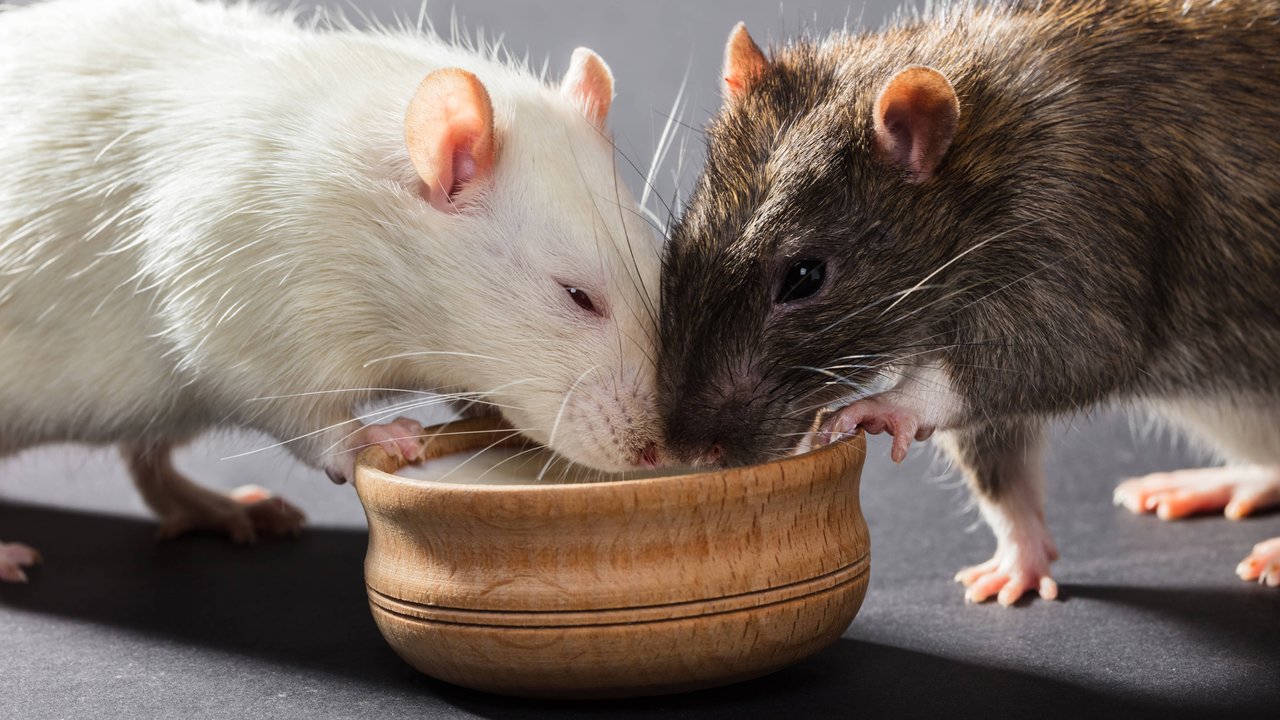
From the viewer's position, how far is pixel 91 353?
4.61 metres

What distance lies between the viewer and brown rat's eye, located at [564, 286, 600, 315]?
4.07m

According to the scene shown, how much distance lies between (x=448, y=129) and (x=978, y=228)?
55.6 inches

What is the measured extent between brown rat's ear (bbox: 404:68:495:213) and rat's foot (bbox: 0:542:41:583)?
6.98 ft

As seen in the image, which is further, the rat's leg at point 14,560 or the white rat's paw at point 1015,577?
the rat's leg at point 14,560

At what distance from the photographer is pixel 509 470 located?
4.37 metres

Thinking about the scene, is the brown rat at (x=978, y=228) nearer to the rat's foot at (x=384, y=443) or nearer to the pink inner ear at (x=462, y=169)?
the pink inner ear at (x=462, y=169)

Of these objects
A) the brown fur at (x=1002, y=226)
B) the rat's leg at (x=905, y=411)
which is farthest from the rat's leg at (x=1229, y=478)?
the rat's leg at (x=905, y=411)

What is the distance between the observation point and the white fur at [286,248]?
4.07 m

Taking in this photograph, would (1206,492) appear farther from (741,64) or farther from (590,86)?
(590,86)

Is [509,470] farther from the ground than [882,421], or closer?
closer

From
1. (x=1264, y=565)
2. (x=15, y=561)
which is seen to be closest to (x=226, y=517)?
(x=15, y=561)

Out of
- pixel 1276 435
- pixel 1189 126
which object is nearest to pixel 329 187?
pixel 1189 126

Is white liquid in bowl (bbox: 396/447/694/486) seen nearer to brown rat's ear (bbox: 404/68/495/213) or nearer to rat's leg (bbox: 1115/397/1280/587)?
brown rat's ear (bbox: 404/68/495/213)

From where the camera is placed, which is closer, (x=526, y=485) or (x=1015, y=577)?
(x=526, y=485)
